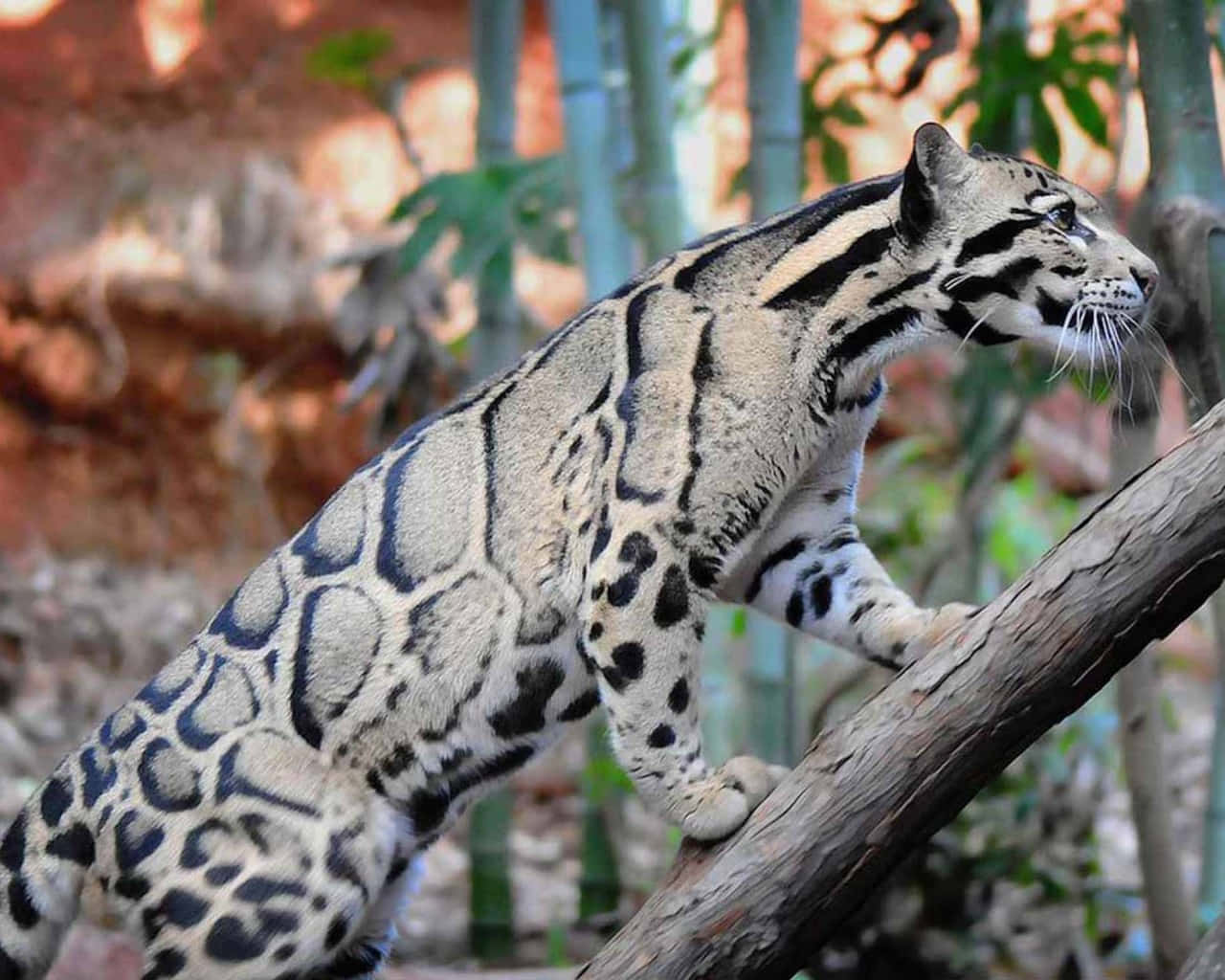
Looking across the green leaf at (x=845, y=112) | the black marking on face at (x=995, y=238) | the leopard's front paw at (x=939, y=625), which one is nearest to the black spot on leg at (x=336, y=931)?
the leopard's front paw at (x=939, y=625)

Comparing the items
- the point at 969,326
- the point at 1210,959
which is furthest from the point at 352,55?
the point at 1210,959

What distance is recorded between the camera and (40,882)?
401cm

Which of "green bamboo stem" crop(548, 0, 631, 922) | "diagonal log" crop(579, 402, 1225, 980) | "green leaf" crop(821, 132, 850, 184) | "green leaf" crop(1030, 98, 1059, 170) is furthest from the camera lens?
"green leaf" crop(821, 132, 850, 184)

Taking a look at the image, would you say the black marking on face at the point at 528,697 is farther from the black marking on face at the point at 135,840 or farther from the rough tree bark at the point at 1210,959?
the rough tree bark at the point at 1210,959

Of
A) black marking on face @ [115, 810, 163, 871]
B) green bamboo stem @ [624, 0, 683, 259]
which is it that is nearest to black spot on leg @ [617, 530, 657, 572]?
black marking on face @ [115, 810, 163, 871]

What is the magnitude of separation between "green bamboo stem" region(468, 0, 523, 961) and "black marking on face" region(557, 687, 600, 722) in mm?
2380

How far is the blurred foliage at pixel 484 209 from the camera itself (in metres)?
5.87

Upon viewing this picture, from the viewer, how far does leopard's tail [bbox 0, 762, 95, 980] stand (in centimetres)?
400

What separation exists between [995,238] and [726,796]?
1387 millimetres

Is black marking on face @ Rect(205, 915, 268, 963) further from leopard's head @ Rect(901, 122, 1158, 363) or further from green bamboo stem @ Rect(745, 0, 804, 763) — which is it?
leopard's head @ Rect(901, 122, 1158, 363)

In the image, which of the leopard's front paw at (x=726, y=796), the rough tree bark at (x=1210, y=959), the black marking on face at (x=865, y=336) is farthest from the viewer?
the black marking on face at (x=865, y=336)

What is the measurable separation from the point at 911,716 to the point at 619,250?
287 cm

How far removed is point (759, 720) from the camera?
5402 mm

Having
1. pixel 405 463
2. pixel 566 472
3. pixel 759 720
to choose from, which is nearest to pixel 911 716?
pixel 566 472
